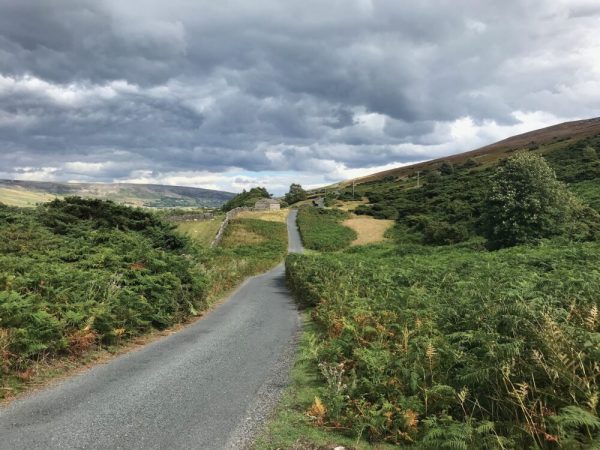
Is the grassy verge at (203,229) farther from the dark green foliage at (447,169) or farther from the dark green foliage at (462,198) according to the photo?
the dark green foliage at (447,169)

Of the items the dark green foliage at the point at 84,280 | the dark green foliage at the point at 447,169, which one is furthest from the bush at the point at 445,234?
the dark green foliage at the point at 447,169

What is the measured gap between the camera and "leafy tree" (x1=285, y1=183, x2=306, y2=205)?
431 ft

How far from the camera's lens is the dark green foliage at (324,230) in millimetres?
60656

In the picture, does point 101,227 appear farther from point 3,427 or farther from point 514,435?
point 514,435

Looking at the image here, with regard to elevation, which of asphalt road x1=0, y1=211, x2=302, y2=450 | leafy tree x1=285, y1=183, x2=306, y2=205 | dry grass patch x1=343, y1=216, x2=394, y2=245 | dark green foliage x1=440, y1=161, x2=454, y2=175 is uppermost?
dark green foliage x1=440, y1=161, x2=454, y2=175

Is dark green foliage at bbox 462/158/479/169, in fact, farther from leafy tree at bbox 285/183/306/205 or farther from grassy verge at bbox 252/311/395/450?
grassy verge at bbox 252/311/395/450

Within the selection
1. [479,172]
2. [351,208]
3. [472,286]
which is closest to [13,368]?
[472,286]

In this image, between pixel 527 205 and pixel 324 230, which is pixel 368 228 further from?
pixel 527 205

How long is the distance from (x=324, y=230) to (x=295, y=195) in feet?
217

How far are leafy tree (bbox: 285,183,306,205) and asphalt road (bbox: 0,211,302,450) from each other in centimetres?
11893

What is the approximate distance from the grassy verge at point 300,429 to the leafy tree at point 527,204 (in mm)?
30729

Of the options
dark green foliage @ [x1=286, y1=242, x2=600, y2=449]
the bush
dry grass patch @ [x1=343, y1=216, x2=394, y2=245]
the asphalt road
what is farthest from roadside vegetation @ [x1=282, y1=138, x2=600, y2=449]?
dry grass patch @ [x1=343, y1=216, x2=394, y2=245]

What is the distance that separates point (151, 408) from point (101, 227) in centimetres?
1470

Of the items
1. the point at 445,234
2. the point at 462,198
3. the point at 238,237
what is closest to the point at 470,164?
the point at 462,198
